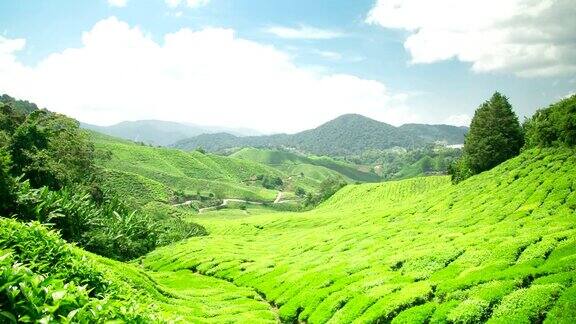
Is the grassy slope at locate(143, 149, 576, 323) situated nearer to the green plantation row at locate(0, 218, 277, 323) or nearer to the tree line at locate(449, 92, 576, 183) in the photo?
the green plantation row at locate(0, 218, 277, 323)

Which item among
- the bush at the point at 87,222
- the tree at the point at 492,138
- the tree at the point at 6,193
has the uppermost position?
the tree at the point at 492,138

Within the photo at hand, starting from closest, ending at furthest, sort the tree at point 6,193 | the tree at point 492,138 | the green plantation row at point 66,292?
1. the green plantation row at point 66,292
2. the tree at point 6,193
3. the tree at point 492,138

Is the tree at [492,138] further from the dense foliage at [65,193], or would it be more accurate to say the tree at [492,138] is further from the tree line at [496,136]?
the dense foliage at [65,193]

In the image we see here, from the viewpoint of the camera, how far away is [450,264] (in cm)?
3067

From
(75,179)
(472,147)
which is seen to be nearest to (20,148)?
(75,179)

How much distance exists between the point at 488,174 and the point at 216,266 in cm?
5777

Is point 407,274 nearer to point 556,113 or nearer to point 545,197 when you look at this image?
point 545,197

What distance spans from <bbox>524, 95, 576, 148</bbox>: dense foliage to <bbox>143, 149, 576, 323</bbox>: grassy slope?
12.6 ft

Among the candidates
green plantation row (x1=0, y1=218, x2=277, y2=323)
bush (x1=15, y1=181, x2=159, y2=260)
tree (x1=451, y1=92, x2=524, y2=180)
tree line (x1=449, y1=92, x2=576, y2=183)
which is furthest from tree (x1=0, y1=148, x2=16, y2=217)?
tree (x1=451, y1=92, x2=524, y2=180)

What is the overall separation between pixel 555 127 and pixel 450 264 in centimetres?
6314

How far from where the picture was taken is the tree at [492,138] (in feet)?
333

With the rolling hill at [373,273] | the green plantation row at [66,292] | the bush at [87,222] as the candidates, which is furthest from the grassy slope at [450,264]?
the bush at [87,222]

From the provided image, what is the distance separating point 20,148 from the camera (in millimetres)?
82312

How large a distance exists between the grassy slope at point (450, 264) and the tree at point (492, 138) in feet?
75.7
